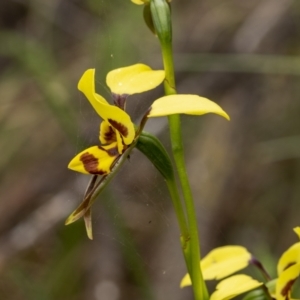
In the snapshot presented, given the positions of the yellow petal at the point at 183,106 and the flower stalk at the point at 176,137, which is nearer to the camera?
the yellow petal at the point at 183,106

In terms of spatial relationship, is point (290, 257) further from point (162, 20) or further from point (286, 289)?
point (162, 20)

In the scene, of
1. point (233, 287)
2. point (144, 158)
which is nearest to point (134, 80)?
point (233, 287)

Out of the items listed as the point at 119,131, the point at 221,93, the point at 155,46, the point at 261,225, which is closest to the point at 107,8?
the point at 155,46

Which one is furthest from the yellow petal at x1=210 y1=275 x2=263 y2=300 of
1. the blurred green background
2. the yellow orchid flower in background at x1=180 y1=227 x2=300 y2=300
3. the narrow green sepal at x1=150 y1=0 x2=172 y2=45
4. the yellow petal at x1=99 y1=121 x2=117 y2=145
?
the blurred green background

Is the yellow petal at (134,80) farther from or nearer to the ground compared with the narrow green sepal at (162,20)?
nearer to the ground

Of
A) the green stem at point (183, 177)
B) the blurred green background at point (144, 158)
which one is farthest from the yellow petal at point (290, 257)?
the blurred green background at point (144, 158)

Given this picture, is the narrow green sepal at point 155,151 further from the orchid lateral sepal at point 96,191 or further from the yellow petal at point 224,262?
the yellow petal at point 224,262

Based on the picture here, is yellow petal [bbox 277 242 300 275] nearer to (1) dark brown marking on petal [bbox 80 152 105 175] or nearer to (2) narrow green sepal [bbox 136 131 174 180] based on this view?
(2) narrow green sepal [bbox 136 131 174 180]

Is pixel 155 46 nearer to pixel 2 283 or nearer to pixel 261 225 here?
pixel 261 225
